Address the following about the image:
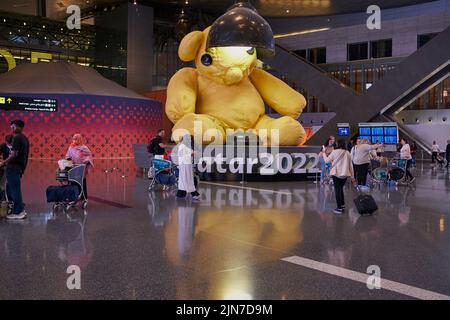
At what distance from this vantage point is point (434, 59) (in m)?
20.0

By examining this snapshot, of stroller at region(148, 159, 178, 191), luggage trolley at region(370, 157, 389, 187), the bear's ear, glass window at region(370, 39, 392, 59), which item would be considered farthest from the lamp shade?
glass window at region(370, 39, 392, 59)

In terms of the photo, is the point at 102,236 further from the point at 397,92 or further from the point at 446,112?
the point at 446,112

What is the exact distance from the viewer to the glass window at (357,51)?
30000 millimetres

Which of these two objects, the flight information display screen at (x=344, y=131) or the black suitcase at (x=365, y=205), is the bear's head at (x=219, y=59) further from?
the flight information display screen at (x=344, y=131)

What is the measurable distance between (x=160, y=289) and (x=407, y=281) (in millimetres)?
1927

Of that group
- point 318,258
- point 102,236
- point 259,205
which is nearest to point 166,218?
point 102,236

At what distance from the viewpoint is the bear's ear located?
10836 mm

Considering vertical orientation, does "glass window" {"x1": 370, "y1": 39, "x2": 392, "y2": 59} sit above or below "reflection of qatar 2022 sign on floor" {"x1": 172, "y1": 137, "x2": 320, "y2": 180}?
above

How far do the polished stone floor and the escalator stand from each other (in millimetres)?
13929

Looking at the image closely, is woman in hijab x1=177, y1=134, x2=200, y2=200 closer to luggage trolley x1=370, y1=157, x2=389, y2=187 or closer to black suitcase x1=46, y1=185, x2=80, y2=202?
black suitcase x1=46, y1=185, x2=80, y2=202

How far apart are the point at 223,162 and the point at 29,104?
1256 centimetres

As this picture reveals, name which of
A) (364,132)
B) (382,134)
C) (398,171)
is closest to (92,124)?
(364,132)

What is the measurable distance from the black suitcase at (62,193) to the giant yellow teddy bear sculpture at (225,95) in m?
3.73

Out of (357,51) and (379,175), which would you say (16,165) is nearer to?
(379,175)
